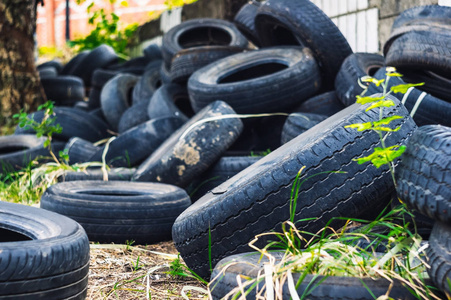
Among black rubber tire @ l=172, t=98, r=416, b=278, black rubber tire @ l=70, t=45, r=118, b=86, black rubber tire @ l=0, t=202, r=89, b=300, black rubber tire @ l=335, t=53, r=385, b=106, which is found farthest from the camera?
black rubber tire @ l=70, t=45, r=118, b=86

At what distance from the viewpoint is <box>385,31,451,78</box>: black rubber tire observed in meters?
3.26

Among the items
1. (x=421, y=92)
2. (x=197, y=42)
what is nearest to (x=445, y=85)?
(x=421, y=92)

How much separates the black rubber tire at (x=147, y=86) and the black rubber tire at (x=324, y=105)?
6.99ft

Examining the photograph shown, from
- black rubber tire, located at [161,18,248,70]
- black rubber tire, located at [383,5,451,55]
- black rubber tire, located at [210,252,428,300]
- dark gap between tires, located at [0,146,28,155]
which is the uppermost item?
black rubber tire, located at [383,5,451,55]

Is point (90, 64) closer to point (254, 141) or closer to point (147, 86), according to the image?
point (147, 86)

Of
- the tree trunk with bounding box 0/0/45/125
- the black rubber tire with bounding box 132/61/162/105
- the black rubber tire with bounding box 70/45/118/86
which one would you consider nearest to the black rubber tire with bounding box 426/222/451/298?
the black rubber tire with bounding box 132/61/162/105

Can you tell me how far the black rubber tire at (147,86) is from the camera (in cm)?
625

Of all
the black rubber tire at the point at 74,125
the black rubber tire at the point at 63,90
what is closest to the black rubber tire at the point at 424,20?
the black rubber tire at the point at 74,125

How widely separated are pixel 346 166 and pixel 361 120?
22 cm

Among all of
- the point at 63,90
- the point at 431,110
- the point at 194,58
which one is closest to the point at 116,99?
the point at 194,58

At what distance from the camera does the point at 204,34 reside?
6.75 m

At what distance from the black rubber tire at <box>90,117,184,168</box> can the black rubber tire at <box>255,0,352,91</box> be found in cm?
129

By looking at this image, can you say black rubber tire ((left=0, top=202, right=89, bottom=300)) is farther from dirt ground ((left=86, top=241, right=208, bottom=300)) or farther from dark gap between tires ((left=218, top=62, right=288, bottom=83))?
dark gap between tires ((left=218, top=62, right=288, bottom=83))

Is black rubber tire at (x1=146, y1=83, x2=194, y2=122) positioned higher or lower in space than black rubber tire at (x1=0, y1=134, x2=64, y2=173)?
higher
